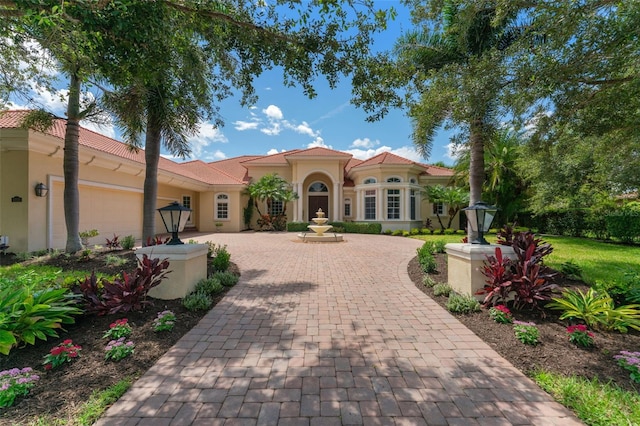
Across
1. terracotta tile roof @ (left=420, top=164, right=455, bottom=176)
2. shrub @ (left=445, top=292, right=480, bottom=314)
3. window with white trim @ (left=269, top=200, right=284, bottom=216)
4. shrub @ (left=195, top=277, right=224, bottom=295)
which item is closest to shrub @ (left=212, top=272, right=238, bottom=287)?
shrub @ (left=195, top=277, right=224, bottom=295)

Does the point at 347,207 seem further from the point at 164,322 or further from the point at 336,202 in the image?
the point at 164,322

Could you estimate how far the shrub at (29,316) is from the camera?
10.6 feet

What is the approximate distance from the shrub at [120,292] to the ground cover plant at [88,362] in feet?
0.60

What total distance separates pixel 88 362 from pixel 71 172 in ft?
26.2

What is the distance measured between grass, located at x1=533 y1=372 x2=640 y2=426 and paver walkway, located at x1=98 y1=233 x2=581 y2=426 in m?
0.13

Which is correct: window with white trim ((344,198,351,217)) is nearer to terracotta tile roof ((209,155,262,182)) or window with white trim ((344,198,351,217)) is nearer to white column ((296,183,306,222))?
white column ((296,183,306,222))

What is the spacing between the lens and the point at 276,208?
78.7 feet

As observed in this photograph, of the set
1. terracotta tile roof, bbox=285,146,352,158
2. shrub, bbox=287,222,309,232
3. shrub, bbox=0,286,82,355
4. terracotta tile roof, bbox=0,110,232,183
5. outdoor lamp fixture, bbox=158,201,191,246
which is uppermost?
terracotta tile roof, bbox=285,146,352,158

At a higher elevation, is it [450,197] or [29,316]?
[450,197]

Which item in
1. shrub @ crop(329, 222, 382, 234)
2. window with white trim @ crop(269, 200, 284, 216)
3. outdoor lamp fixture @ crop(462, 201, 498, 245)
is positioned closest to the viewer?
outdoor lamp fixture @ crop(462, 201, 498, 245)

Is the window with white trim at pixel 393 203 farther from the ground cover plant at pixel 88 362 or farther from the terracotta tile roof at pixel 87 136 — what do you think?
the ground cover plant at pixel 88 362

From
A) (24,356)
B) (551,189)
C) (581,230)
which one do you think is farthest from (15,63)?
(581,230)

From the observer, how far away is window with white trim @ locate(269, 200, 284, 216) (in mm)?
23780

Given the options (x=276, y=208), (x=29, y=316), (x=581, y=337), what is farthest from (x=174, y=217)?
(x=276, y=208)
